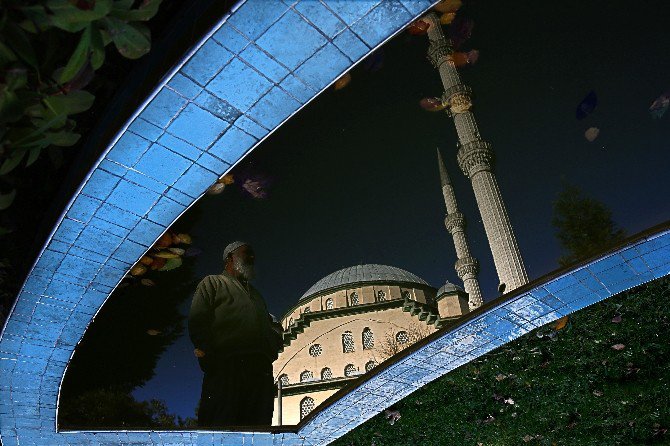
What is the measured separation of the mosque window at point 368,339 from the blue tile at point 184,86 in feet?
85.5

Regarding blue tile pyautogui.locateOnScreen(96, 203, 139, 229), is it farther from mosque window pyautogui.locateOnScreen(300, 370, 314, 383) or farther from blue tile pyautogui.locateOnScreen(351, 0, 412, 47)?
mosque window pyautogui.locateOnScreen(300, 370, 314, 383)

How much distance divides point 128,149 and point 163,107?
423mm

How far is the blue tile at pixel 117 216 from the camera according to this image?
3.50 meters

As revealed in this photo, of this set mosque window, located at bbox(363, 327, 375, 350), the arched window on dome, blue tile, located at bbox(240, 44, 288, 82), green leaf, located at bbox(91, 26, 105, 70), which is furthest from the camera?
mosque window, located at bbox(363, 327, 375, 350)

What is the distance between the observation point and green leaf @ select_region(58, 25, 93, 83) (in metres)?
1.75

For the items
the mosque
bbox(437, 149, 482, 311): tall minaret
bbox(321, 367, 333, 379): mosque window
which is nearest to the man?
bbox(437, 149, 482, 311): tall minaret

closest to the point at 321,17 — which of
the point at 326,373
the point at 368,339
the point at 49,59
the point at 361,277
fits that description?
the point at 49,59

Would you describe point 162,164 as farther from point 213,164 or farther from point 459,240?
point 459,240

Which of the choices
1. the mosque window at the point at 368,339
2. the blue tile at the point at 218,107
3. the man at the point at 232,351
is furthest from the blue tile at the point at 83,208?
the mosque window at the point at 368,339

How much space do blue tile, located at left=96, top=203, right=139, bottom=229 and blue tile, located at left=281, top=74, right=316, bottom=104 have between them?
4.99 ft

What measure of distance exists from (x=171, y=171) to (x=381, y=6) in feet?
5.51

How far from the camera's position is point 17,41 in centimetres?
171

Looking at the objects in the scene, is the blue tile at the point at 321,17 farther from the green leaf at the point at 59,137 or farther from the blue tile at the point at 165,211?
the blue tile at the point at 165,211

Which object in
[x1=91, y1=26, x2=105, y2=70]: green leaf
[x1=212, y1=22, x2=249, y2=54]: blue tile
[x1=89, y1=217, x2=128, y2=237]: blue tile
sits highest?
[x1=212, y1=22, x2=249, y2=54]: blue tile
